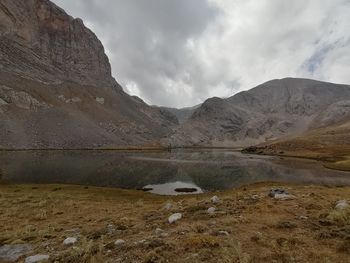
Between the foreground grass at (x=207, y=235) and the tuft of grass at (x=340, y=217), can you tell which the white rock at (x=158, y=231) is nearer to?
the foreground grass at (x=207, y=235)

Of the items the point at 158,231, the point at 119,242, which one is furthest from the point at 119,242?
the point at 158,231

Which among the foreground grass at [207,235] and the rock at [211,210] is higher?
the rock at [211,210]

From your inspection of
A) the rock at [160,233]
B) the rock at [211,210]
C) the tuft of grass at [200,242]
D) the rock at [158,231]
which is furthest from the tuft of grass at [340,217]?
the rock at [158,231]

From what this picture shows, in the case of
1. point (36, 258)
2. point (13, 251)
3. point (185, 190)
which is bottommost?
point (185, 190)

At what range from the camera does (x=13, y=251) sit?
12836 mm

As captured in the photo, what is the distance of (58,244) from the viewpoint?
1320 centimetres

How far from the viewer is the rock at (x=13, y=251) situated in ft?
39.7

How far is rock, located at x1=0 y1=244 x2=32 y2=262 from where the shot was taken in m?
12.1

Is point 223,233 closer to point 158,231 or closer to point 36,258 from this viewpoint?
point 158,231

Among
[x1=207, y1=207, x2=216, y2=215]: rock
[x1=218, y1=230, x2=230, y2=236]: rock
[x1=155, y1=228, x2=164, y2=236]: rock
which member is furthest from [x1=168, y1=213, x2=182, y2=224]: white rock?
[x1=218, y1=230, x2=230, y2=236]: rock

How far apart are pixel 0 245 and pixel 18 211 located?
31.5ft

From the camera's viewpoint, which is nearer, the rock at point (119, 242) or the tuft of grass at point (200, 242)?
the tuft of grass at point (200, 242)

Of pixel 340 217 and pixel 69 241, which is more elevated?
pixel 340 217

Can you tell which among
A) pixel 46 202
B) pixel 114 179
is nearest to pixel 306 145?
pixel 114 179
